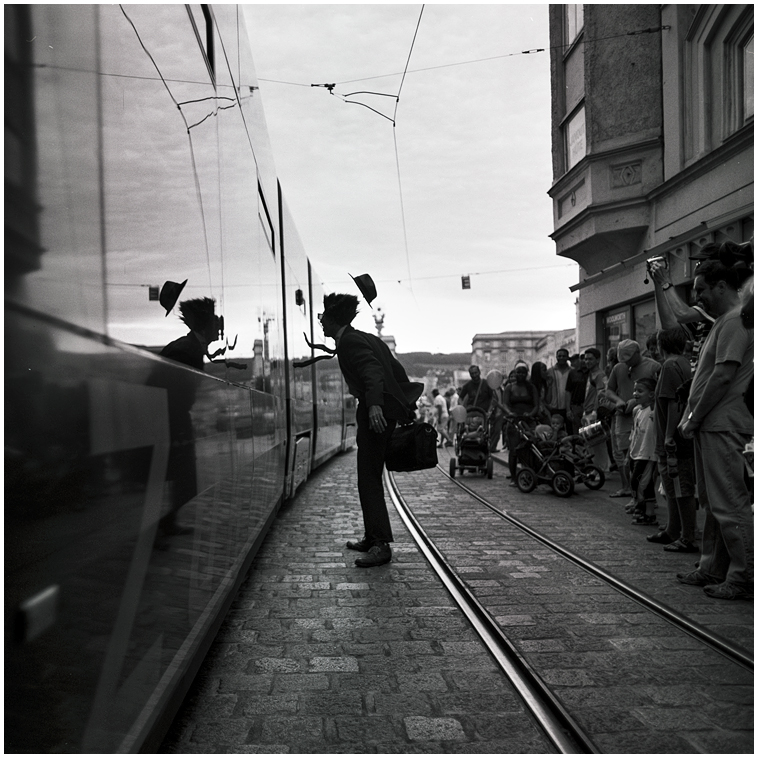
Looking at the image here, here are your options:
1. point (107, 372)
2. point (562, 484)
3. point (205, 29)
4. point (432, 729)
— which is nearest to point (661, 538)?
point (562, 484)

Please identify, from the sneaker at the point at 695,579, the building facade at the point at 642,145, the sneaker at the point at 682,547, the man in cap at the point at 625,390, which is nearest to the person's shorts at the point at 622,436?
the man in cap at the point at 625,390

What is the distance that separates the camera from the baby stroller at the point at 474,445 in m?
12.6

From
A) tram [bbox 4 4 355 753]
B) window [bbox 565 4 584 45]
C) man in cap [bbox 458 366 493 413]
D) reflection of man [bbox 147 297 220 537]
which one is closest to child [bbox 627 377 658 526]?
tram [bbox 4 4 355 753]

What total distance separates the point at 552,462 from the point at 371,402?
5142mm

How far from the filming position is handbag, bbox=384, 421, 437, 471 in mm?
6105

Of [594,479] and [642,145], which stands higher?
[642,145]

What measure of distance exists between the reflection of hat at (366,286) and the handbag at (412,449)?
1.03 meters

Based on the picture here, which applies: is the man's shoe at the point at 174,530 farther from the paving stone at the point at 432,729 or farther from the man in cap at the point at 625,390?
the man in cap at the point at 625,390

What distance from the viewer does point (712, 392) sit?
4668 millimetres

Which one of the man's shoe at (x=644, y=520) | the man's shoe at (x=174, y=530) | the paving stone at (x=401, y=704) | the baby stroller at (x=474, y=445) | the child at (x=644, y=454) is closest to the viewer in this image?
the man's shoe at (x=174, y=530)

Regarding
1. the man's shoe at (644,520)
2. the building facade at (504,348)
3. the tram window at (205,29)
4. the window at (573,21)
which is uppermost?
the window at (573,21)

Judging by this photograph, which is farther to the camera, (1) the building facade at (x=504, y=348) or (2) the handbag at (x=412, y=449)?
(1) the building facade at (x=504, y=348)

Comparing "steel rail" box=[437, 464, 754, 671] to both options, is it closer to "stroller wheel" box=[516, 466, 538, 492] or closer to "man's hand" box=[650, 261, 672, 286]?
"man's hand" box=[650, 261, 672, 286]

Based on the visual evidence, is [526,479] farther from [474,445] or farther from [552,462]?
[474,445]
